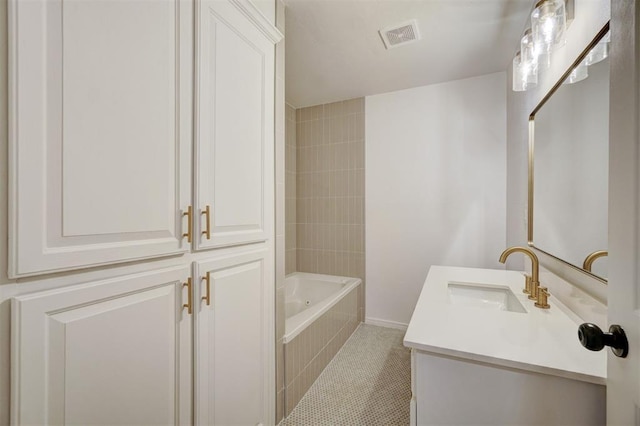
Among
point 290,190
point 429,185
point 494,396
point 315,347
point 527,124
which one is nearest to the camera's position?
point 494,396

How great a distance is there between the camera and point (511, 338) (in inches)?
36.8

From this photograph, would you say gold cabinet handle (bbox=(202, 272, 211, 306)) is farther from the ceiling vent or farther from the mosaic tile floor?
the ceiling vent

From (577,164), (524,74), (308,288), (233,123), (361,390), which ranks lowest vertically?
(361,390)

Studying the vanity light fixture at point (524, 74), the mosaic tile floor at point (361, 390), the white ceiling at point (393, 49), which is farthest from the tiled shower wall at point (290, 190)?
the vanity light fixture at point (524, 74)

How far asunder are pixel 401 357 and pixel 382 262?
914mm

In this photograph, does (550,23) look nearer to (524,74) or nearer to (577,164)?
(524,74)

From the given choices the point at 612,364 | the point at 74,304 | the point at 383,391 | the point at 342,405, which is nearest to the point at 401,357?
the point at 383,391

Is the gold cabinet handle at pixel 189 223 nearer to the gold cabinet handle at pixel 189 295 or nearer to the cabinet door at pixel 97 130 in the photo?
the cabinet door at pixel 97 130

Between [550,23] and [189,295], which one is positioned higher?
[550,23]

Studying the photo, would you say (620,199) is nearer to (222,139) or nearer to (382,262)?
(222,139)

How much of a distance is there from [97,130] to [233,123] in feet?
1.74

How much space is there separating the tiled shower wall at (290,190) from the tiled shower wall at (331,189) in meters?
0.06

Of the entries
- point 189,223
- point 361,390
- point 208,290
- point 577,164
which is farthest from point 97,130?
point 361,390

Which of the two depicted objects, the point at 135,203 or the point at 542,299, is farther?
the point at 542,299
